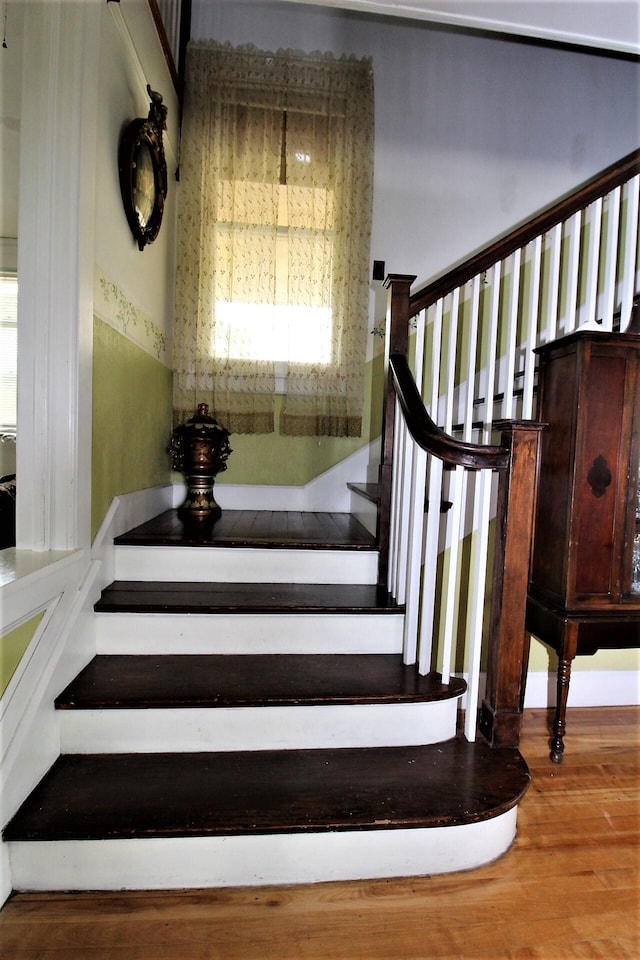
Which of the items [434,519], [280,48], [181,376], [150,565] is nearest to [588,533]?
[434,519]

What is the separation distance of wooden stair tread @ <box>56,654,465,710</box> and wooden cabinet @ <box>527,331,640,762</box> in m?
0.56

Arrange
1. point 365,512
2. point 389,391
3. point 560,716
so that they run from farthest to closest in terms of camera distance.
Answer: point 365,512 < point 389,391 < point 560,716

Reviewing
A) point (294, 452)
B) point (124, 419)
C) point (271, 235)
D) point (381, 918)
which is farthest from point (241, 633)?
point (271, 235)

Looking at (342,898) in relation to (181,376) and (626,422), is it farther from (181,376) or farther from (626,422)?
(181,376)

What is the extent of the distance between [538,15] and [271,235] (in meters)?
1.56

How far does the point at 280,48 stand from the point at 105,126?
1.90 metres

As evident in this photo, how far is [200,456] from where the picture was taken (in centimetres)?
257

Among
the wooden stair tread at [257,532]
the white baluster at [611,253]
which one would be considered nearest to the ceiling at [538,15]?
the white baluster at [611,253]

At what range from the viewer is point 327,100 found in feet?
9.42

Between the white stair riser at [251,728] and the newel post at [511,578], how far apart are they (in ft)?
0.61

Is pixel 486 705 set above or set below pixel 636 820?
above

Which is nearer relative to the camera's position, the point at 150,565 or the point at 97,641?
the point at 97,641

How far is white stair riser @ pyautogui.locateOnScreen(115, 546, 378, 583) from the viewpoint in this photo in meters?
1.94

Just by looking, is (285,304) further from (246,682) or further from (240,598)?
(246,682)
